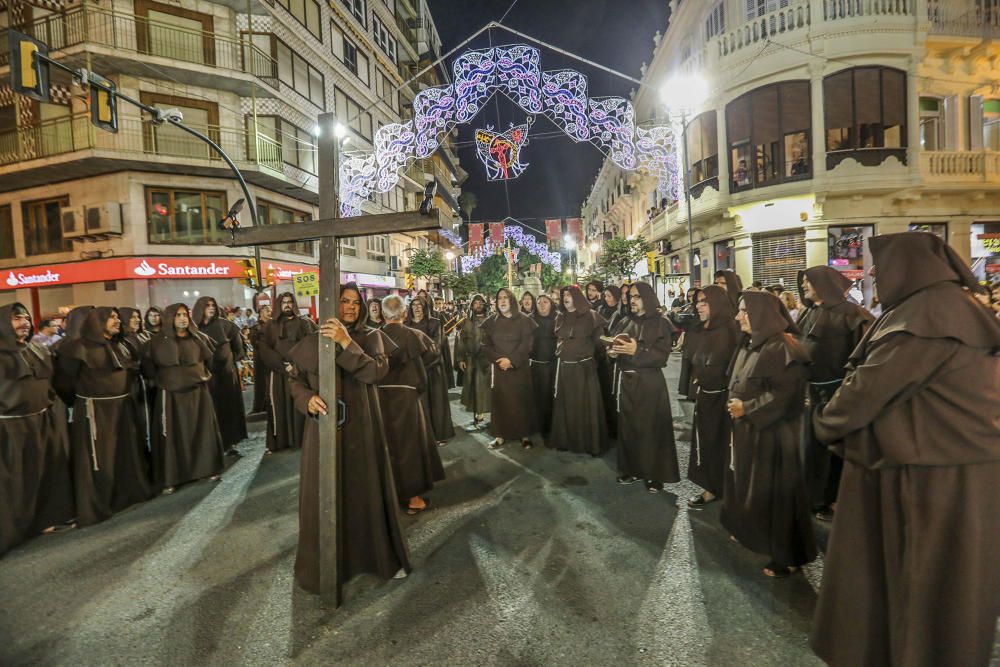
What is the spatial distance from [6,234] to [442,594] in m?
25.6

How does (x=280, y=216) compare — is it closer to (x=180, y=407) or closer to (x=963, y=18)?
(x=180, y=407)

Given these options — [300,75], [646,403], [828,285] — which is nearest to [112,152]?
[300,75]

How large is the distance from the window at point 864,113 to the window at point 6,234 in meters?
29.2

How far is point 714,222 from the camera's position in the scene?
18891 mm

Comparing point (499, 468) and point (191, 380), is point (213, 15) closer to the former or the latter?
point (191, 380)

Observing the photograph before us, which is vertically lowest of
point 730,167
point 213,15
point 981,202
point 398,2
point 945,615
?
point 945,615

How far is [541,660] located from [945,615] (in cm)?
198

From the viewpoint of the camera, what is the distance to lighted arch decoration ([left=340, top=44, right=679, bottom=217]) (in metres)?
9.48

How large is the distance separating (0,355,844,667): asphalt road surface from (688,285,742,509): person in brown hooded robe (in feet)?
1.08

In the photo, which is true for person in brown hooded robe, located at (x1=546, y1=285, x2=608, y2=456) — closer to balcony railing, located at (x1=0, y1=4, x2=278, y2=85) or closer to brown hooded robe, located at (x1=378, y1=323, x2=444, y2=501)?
brown hooded robe, located at (x1=378, y1=323, x2=444, y2=501)

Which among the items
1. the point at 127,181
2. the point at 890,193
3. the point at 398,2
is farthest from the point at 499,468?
the point at 398,2

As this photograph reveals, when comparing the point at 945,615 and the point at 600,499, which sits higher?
the point at 945,615

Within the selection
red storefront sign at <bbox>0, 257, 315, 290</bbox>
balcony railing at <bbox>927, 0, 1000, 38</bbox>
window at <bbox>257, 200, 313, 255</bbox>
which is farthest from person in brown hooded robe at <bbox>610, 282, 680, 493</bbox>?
window at <bbox>257, 200, 313, 255</bbox>

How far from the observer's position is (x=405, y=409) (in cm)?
551
